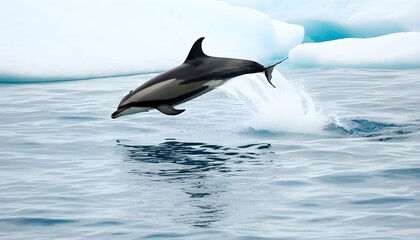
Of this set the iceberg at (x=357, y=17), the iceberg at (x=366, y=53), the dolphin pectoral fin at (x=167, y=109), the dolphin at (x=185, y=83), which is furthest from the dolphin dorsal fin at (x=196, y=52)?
the iceberg at (x=357, y=17)

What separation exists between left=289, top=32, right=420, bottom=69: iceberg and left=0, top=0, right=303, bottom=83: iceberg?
1.54 metres

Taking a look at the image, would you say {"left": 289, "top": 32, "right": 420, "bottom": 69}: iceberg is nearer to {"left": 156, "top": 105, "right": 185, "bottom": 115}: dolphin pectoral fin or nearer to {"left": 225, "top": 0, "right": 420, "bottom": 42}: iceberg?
{"left": 225, "top": 0, "right": 420, "bottom": 42}: iceberg

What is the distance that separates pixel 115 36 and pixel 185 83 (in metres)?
9.50

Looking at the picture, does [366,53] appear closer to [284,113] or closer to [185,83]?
[284,113]

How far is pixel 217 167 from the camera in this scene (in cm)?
1034

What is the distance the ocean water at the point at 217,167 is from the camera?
7953 mm

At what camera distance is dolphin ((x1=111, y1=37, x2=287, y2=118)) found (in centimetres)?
1107

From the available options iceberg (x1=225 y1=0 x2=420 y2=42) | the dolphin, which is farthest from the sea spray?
iceberg (x1=225 y1=0 x2=420 y2=42)

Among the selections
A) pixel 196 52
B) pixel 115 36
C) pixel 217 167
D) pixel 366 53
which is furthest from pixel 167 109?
pixel 366 53

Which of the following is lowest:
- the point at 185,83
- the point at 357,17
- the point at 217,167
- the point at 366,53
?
the point at 217,167

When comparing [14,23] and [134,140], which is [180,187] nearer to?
[134,140]

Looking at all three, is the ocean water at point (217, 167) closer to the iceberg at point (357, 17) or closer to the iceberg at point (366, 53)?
the iceberg at point (366, 53)

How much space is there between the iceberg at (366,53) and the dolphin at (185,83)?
944 cm

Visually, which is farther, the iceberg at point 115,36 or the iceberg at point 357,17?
the iceberg at point 357,17
